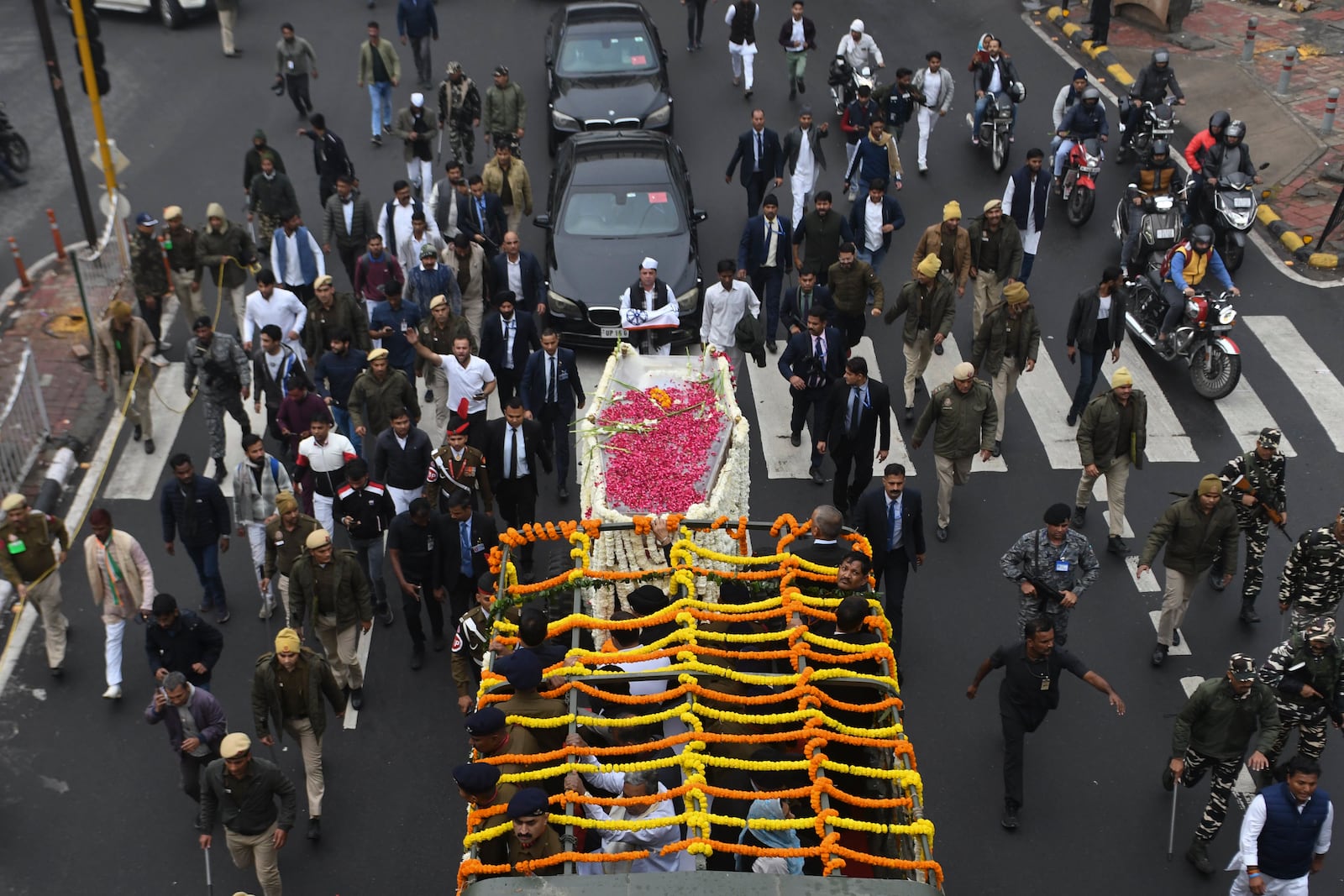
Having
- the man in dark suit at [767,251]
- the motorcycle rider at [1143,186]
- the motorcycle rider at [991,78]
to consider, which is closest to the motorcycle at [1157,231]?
the motorcycle rider at [1143,186]

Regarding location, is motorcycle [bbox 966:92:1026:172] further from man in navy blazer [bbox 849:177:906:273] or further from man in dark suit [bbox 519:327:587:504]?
man in dark suit [bbox 519:327:587:504]

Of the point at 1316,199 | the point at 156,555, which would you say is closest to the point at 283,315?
the point at 156,555

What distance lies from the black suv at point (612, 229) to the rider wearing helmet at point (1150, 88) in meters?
6.46

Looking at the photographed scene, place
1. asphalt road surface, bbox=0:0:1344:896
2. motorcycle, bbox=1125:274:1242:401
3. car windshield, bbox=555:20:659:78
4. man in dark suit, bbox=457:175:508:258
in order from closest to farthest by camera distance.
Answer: asphalt road surface, bbox=0:0:1344:896, motorcycle, bbox=1125:274:1242:401, man in dark suit, bbox=457:175:508:258, car windshield, bbox=555:20:659:78

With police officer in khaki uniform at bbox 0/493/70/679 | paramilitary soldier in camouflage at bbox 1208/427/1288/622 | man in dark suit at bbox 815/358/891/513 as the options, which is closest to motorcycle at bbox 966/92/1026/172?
man in dark suit at bbox 815/358/891/513

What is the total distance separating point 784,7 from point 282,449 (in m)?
15.1

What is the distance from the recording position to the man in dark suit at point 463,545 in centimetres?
1147

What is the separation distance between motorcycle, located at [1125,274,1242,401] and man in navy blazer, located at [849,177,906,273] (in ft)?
9.79

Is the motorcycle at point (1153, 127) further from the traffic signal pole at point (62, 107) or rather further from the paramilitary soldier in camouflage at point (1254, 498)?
the traffic signal pole at point (62, 107)

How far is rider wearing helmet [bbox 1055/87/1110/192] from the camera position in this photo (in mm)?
18750

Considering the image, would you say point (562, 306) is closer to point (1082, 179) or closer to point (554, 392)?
point (554, 392)

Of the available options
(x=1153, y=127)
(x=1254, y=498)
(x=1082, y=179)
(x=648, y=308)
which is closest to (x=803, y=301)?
(x=648, y=308)

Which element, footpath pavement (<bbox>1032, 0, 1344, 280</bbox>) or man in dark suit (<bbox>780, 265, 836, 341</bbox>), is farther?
footpath pavement (<bbox>1032, 0, 1344, 280</bbox>)

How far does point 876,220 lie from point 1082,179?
→ 381cm
